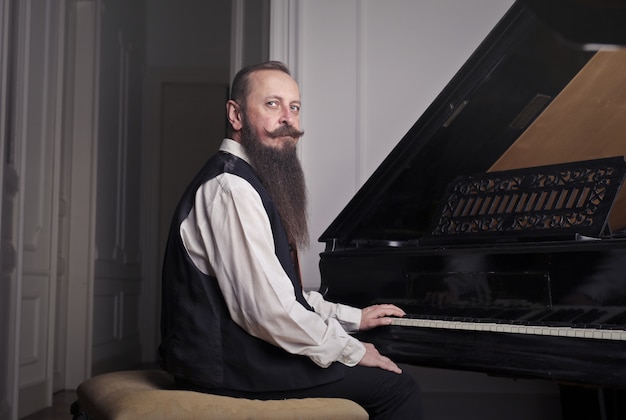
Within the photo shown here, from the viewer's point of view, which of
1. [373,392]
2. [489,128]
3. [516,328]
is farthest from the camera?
[489,128]

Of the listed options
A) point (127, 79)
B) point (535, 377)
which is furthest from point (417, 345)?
point (127, 79)

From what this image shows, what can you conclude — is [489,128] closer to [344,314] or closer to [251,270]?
[344,314]

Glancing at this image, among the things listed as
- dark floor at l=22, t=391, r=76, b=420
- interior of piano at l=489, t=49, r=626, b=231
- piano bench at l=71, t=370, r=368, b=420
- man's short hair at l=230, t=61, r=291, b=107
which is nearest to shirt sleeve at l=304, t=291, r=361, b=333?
piano bench at l=71, t=370, r=368, b=420

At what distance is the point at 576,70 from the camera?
2.59 m

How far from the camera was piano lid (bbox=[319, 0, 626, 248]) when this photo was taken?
246 centimetres

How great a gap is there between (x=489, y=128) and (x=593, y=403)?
110 centimetres

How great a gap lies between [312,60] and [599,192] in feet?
6.70

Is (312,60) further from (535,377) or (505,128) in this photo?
(535,377)

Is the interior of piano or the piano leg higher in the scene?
the interior of piano

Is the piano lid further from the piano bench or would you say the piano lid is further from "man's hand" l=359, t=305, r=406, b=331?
the piano bench

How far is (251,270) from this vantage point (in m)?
1.79

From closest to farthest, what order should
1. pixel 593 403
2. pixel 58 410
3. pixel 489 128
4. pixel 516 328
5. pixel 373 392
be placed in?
1. pixel 373 392
2. pixel 516 328
3. pixel 489 128
4. pixel 593 403
5. pixel 58 410

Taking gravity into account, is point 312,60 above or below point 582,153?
above

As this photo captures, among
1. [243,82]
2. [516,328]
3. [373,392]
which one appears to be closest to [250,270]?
[373,392]
